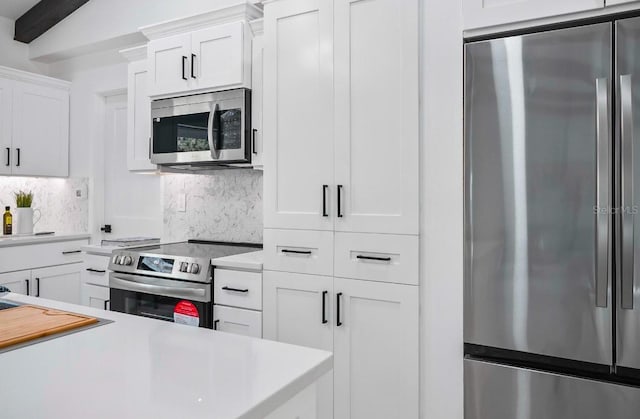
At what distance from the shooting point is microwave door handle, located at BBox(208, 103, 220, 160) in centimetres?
285

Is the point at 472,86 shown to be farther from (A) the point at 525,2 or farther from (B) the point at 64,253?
(B) the point at 64,253

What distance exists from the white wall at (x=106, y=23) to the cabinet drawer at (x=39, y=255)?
1.80 m

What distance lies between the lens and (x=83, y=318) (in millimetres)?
1416

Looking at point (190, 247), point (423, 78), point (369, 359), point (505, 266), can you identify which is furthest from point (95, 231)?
point (505, 266)

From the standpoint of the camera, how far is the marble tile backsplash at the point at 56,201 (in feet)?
14.3

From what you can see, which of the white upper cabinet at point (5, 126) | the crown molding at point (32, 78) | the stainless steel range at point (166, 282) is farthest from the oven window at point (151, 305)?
the crown molding at point (32, 78)

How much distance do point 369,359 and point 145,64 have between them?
262 centimetres

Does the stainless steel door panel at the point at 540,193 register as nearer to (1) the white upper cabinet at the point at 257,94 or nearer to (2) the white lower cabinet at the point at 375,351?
(2) the white lower cabinet at the point at 375,351

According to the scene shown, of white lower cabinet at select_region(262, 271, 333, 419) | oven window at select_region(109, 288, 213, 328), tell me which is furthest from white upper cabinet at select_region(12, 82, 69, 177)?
white lower cabinet at select_region(262, 271, 333, 419)

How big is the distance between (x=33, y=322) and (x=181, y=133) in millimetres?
1892

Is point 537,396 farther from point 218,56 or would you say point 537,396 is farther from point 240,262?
point 218,56

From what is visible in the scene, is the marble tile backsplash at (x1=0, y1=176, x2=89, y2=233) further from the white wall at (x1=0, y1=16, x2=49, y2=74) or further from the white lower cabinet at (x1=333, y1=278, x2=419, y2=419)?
the white lower cabinet at (x1=333, y1=278, x2=419, y2=419)

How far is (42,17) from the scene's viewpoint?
13.8 feet

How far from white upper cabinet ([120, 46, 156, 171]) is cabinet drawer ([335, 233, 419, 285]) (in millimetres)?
1832
